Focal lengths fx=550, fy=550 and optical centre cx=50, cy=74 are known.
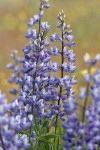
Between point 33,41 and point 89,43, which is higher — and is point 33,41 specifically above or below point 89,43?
below

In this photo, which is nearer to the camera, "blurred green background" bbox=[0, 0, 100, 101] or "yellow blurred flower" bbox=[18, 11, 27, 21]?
"blurred green background" bbox=[0, 0, 100, 101]

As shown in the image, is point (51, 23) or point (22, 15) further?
point (22, 15)

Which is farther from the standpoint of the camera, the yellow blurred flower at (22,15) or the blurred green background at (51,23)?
the yellow blurred flower at (22,15)

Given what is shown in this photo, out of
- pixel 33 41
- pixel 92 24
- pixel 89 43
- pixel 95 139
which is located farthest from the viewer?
pixel 92 24

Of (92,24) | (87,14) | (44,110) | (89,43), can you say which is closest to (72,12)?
(87,14)

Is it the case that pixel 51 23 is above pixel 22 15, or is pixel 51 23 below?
below

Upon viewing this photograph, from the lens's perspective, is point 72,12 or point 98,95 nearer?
point 98,95

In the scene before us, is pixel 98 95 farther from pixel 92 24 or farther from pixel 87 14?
pixel 87 14

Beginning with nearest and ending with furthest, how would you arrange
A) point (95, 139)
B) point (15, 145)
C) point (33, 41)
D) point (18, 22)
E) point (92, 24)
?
point (95, 139) → point (15, 145) → point (33, 41) → point (92, 24) → point (18, 22)
